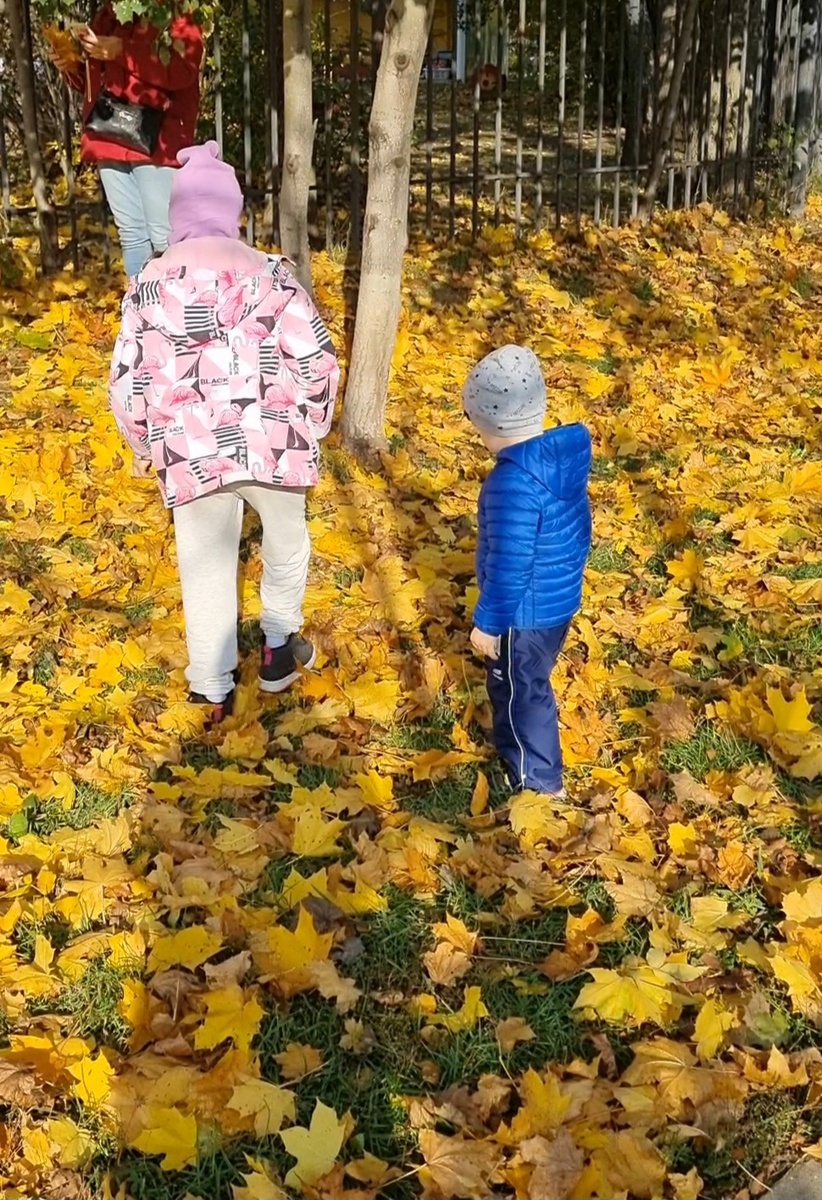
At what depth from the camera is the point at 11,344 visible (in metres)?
6.13

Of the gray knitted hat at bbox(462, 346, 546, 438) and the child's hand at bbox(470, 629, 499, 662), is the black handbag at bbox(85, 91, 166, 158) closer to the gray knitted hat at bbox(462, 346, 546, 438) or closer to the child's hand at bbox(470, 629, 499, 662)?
the gray knitted hat at bbox(462, 346, 546, 438)

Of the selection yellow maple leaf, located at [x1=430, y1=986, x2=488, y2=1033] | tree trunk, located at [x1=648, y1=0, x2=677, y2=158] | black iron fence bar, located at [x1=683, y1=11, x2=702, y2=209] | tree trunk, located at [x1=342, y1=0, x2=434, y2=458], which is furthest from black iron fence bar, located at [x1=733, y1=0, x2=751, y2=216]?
yellow maple leaf, located at [x1=430, y1=986, x2=488, y2=1033]

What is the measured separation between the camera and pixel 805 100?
9.53m

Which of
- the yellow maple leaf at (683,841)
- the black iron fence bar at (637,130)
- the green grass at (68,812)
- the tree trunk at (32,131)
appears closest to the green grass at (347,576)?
the green grass at (68,812)

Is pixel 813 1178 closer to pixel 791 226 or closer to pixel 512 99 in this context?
pixel 791 226

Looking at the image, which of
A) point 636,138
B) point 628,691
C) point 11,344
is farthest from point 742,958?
point 636,138

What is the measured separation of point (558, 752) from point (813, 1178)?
1257mm

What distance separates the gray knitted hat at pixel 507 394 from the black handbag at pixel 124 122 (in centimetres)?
320

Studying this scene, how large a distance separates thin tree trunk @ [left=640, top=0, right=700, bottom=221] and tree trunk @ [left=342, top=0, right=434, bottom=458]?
4.32 metres

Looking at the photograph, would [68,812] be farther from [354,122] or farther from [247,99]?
[354,122]

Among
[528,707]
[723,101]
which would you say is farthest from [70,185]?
[723,101]

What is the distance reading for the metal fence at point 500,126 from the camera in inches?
286

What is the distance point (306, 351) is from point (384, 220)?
1.82m

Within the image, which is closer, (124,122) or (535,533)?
(535,533)
